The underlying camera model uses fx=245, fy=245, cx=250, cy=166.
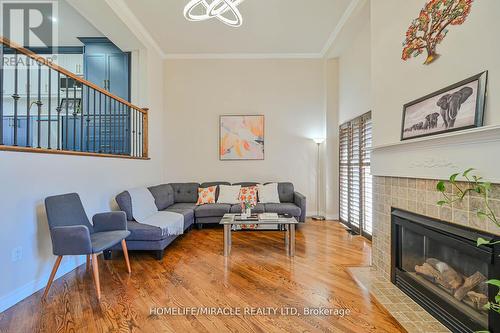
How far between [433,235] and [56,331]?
114 inches

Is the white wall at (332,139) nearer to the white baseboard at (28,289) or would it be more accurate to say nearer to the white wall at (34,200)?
the white wall at (34,200)

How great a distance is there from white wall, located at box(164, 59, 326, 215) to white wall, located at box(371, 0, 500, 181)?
2.63 m

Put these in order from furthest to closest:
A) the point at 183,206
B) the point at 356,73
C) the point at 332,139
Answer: the point at 332,139 < the point at 183,206 < the point at 356,73

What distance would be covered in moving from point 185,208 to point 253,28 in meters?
3.38

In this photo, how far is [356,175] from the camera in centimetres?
427

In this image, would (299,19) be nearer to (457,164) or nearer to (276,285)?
(457,164)

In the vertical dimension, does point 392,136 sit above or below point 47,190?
above

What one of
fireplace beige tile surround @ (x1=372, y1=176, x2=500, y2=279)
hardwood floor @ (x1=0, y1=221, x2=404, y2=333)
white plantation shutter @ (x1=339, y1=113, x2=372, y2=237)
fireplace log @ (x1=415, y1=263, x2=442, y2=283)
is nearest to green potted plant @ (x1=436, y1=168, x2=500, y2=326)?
fireplace beige tile surround @ (x1=372, y1=176, x2=500, y2=279)

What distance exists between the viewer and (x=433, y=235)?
1897 mm

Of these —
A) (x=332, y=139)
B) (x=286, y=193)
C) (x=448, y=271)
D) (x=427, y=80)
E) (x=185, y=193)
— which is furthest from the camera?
(x=332, y=139)

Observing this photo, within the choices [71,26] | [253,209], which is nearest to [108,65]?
[71,26]

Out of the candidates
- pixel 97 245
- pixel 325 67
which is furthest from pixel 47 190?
pixel 325 67

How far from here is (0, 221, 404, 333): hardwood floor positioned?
1.83 metres

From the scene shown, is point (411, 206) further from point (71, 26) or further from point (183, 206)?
point (71, 26)
